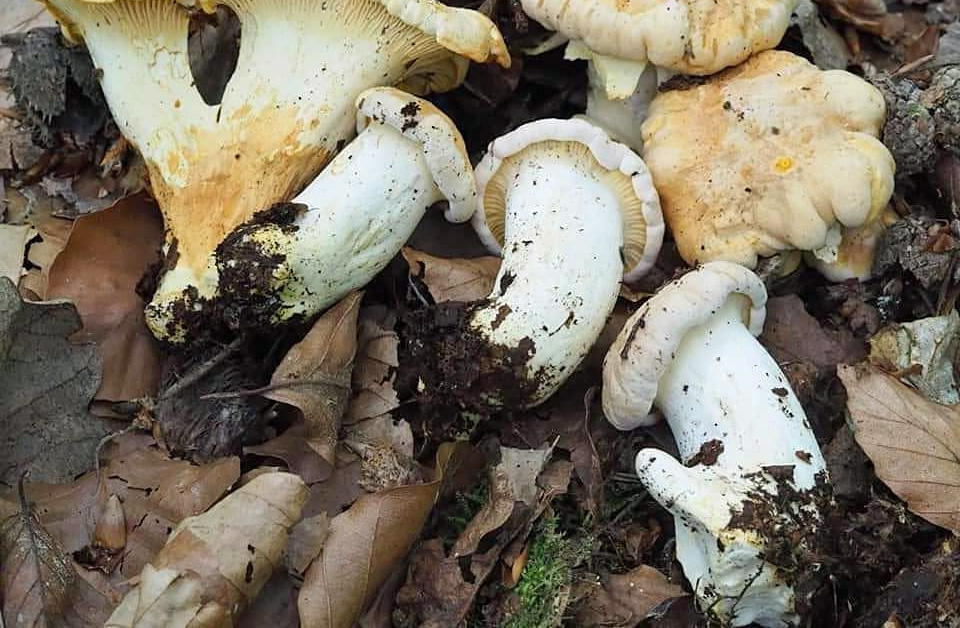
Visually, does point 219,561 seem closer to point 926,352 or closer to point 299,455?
point 299,455

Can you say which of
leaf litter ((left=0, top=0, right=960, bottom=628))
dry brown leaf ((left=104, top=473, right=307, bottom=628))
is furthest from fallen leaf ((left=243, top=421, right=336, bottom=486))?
dry brown leaf ((left=104, top=473, right=307, bottom=628))

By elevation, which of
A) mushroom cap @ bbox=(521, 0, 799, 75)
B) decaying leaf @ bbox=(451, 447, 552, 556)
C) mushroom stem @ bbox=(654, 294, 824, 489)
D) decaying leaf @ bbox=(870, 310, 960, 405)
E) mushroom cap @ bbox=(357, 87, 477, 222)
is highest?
mushroom cap @ bbox=(521, 0, 799, 75)

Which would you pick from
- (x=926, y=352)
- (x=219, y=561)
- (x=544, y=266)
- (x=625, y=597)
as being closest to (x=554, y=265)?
(x=544, y=266)

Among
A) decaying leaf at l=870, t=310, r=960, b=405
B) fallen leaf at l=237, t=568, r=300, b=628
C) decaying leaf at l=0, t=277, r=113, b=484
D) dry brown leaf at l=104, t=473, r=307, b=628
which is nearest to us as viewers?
dry brown leaf at l=104, t=473, r=307, b=628

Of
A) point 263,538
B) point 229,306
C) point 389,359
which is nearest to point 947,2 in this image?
point 389,359

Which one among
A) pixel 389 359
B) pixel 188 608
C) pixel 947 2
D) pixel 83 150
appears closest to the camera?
pixel 188 608

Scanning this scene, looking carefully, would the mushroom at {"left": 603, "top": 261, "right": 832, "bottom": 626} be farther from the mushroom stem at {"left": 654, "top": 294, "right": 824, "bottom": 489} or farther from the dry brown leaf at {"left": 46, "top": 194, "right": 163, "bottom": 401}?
the dry brown leaf at {"left": 46, "top": 194, "right": 163, "bottom": 401}

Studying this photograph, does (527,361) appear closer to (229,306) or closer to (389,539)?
(389,539)
